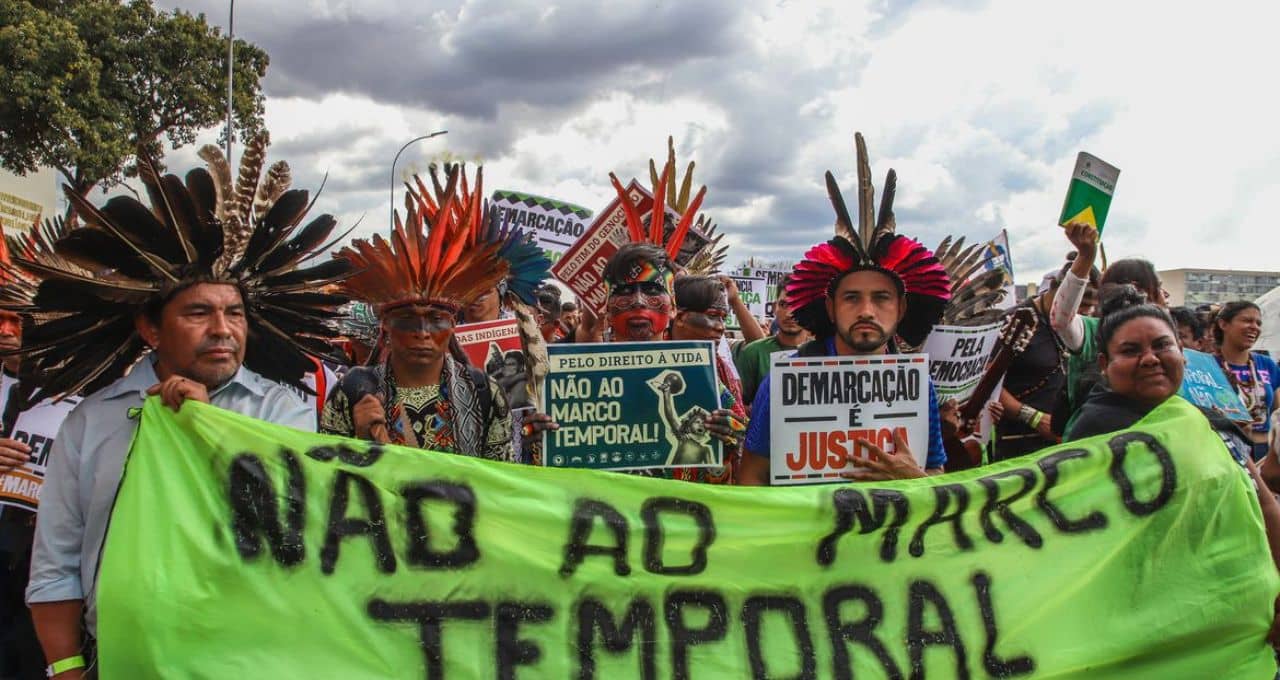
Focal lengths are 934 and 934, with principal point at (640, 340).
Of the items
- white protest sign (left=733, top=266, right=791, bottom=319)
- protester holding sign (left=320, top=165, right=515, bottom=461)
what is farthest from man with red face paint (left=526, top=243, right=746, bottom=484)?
white protest sign (left=733, top=266, right=791, bottom=319)

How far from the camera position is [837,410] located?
3596mm

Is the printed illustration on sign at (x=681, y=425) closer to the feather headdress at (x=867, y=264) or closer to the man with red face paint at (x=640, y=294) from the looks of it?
the man with red face paint at (x=640, y=294)

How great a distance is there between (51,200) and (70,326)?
27503 mm

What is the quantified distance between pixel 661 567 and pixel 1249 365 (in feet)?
21.3

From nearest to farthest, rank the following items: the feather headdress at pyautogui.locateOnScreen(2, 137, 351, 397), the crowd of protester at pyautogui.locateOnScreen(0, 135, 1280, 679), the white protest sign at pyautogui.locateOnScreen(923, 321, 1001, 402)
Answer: the crowd of protester at pyautogui.locateOnScreen(0, 135, 1280, 679), the feather headdress at pyautogui.locateOnScreen(2, 137, 351, 397), the white protest sign at pyautogui.locateOnScreen(923, 321, 1001, 402)

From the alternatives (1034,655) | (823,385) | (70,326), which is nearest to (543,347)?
(823,385)

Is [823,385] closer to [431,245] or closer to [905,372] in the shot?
[905,372]

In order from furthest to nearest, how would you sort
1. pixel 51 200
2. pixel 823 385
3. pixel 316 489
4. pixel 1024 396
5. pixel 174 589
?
pixel 51 200, pixel 1024 396, pixel 823 385, pixel 316 489, pixel 174 589

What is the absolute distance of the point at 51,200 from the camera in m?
26.0

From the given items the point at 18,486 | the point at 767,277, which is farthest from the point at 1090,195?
the point at 767,277

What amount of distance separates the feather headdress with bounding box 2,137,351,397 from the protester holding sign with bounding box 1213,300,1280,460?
692 cm

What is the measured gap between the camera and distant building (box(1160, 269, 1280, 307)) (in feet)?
106

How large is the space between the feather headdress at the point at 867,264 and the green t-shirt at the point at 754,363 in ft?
5.74

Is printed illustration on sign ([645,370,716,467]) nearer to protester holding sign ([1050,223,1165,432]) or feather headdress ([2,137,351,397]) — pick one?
feather headdress ([2,137,351,397])
